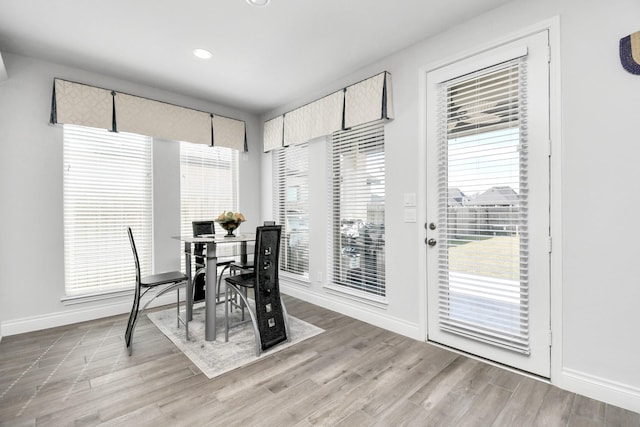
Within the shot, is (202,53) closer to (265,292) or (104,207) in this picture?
(104,207)

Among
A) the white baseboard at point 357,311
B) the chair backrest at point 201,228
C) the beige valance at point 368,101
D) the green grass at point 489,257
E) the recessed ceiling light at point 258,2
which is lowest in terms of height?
the white baseboard at point 357,311

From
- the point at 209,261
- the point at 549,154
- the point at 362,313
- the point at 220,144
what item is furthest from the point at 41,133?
the point at 549,154

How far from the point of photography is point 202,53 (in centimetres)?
294

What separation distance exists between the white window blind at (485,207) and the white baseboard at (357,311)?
0.36 m

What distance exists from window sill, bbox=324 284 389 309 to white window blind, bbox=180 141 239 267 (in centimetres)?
191

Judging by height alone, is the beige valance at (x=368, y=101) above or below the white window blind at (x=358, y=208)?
above

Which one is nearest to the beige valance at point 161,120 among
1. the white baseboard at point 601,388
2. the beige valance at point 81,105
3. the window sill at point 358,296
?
the beige valance at point 81,105

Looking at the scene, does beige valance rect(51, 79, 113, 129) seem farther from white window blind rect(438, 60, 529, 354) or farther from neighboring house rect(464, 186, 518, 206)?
neighboring house rect(464, 186, 518, 206)

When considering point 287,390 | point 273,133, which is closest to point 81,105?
point 273,133

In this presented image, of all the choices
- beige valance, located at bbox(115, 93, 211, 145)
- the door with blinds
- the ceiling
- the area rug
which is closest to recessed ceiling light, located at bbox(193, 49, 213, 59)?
the ceiling

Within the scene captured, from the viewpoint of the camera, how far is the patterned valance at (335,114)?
298 cm

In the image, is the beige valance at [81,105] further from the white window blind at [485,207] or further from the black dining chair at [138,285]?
the white window blind at [485,207]

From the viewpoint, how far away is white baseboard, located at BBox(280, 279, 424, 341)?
9.33ft

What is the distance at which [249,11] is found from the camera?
91.0 inches
